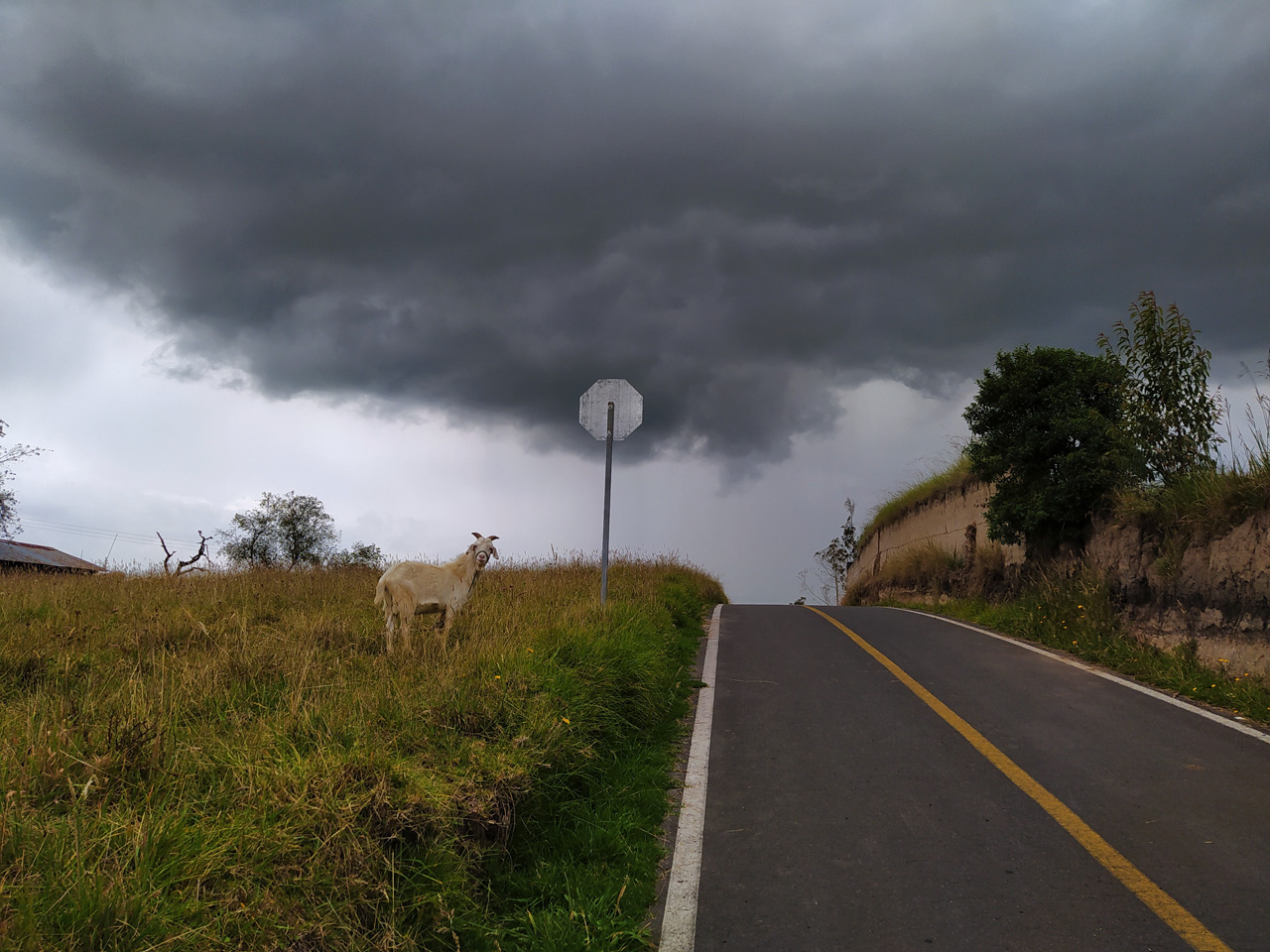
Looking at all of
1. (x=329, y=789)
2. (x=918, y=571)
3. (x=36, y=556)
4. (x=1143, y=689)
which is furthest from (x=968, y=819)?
(x=36, y=556)

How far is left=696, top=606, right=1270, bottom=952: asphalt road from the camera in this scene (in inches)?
148

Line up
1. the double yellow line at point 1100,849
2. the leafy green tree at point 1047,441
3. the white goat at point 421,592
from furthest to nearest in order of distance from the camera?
the leafy green tree at point 1047,441 → the white goat at point 421,592 → the double yellow line at point 1100,849

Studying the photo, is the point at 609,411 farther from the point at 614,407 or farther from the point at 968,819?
the point at 968,819

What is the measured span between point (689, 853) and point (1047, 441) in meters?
12.1

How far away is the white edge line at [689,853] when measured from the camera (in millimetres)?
3750

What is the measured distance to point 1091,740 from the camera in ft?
21.5

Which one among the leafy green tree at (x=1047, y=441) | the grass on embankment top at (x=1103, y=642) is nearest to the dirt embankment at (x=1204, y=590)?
the grass on embankment top at (x=1103, y=642)

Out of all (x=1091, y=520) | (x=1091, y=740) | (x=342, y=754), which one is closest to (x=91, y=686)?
(x=342, y=754)

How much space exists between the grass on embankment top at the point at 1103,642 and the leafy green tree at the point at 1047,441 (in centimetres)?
127

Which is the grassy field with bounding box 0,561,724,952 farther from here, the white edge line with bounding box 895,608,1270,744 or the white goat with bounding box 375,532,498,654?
the white edge line with bounding box 895,608,1270,744

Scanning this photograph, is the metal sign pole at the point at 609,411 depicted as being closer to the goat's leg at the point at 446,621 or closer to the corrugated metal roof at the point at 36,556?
the goat's leg at the point at 446,621

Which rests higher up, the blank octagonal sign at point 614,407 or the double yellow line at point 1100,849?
the blank octagonal sign at point 614,407

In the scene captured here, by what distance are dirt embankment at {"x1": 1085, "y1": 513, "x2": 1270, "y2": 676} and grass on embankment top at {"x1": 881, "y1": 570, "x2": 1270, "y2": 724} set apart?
23cm

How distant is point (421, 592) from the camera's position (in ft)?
25.4
